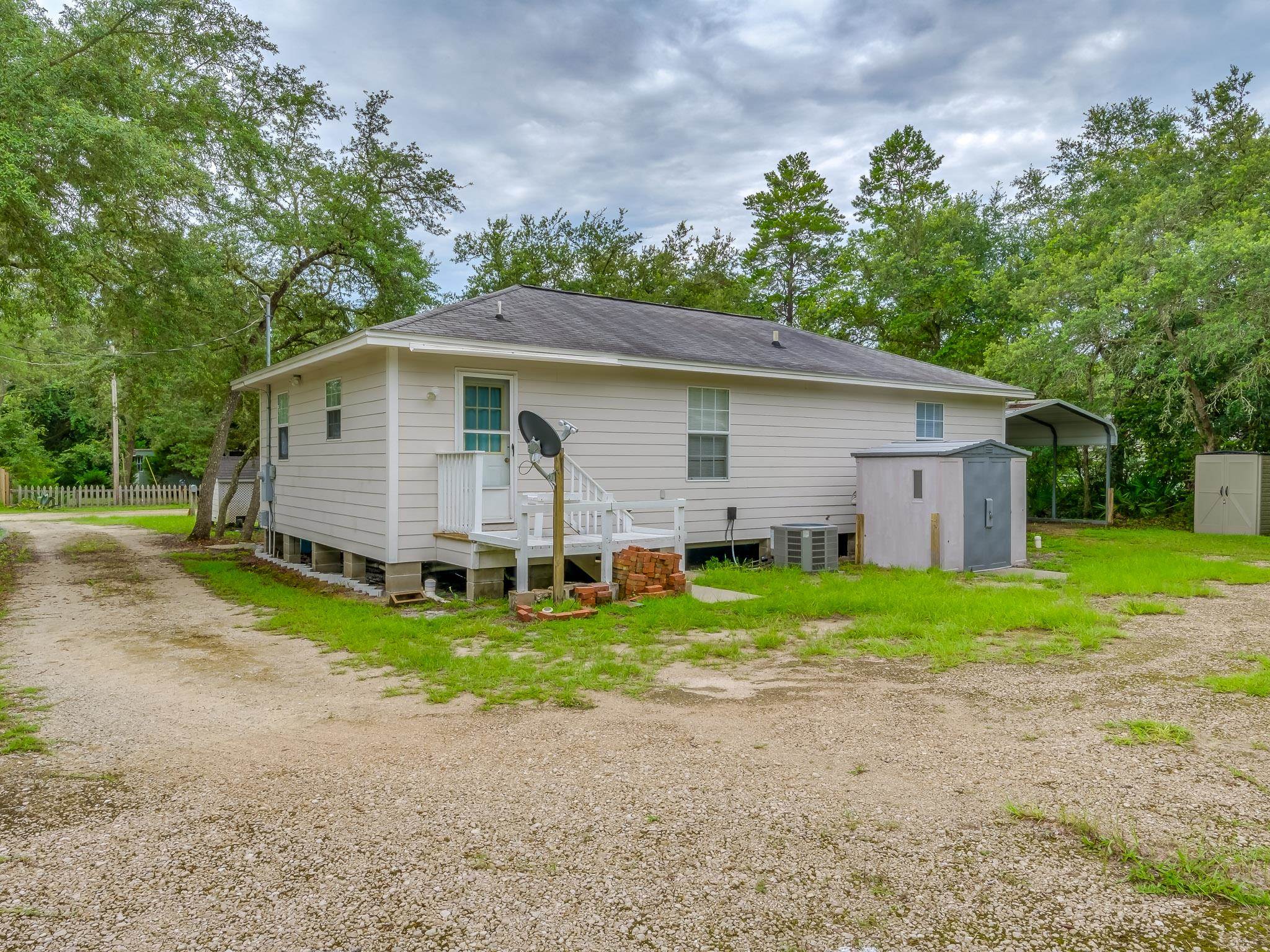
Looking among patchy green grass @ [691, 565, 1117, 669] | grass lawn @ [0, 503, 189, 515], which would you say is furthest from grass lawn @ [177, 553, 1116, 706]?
grass lawn @ [0, 503, 189, 515]

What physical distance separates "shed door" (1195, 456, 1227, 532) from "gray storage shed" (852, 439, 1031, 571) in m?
6.71

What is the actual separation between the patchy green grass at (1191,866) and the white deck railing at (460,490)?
5984mm

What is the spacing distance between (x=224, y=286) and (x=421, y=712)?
1291 cm

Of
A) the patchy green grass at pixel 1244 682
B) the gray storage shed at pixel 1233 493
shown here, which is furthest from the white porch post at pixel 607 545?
the gray storage shed at pixel 1233 493

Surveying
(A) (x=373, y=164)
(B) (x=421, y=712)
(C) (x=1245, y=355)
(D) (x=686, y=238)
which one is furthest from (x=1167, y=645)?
(D) (x=686, y=238)

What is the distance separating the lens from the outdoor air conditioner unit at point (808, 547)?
9977mm

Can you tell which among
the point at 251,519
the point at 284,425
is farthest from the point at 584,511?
the point at 251,519

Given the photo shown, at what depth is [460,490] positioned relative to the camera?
7.98m

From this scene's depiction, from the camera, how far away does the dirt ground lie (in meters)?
2.22

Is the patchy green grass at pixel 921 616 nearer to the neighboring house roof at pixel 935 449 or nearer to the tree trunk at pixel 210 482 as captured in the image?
the neighboring house roof at pixel 935 449

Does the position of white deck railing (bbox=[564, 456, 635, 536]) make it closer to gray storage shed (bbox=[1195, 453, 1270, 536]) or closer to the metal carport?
the metal carport

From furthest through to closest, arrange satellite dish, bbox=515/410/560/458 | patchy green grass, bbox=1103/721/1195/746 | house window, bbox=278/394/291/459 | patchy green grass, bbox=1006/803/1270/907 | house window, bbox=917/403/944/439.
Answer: house window, bbox=917/403/944/439
house window, bbox=278/394/291/459
satellite dish, bbox=515/410/560/458
patchy green grass, bbox=1103/721/1195/746
patchy green grass, bbox=1006/803/1270/907

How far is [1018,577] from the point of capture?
29.8 feet

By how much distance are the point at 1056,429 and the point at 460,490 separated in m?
13.3
